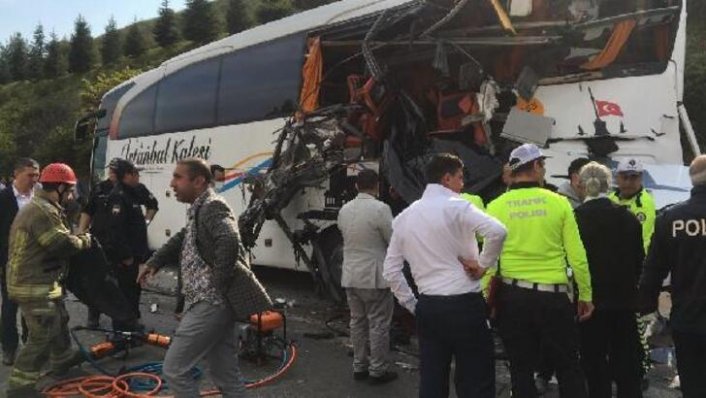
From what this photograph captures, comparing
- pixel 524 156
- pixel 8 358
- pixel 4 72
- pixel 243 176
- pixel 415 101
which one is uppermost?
pixel 4 72

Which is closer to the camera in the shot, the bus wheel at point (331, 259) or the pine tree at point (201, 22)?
the bus wheel at point (331, 259)

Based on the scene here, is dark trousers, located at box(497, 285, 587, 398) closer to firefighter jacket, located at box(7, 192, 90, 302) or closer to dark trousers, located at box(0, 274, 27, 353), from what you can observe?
firefighter jacket, located at box(7, 192, 90, 302)

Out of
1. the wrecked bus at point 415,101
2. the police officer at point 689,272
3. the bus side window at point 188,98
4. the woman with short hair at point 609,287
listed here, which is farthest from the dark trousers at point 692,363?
the bus side window at point 188,98

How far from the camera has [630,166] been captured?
207 inches

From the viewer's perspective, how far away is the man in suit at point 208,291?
3.75 m

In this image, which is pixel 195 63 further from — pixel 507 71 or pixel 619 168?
Result: pixel 619 168

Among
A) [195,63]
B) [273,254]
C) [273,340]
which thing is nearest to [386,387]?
[273,340]

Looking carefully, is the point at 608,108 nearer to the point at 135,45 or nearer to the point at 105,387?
the point at 105,387

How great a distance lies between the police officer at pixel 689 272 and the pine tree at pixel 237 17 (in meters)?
53.4

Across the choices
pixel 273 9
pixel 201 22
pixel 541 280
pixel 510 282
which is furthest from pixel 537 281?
pixel 201 22

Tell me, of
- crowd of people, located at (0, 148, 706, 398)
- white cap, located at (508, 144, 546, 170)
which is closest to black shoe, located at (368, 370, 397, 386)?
crowd of people, located at (0, 148, 706, 398)

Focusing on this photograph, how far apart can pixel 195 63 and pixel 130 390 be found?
6.92m

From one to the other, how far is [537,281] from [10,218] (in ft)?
15.5

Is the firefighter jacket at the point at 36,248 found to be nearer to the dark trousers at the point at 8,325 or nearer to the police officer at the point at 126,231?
the dark trousers at the point at 8,325
